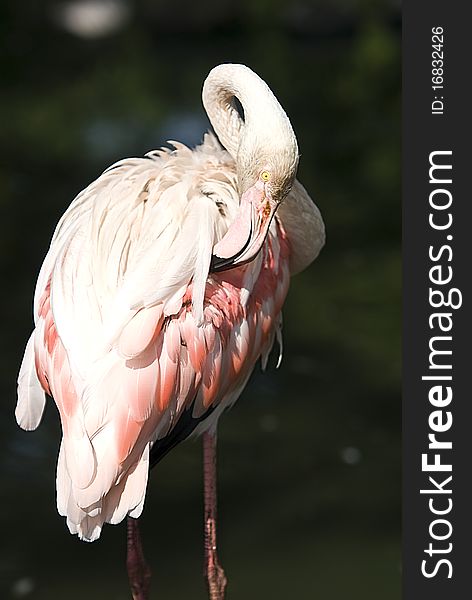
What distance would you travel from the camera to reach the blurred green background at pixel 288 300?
4242 mm

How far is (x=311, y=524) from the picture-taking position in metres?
4.43

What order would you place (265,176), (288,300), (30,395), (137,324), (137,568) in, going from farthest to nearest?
1. (288,300)
2. (137,568)
3. (30,395)
4. (265,176)
5. (137,324)

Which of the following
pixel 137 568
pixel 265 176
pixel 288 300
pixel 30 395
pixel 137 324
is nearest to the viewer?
pixel 137 324

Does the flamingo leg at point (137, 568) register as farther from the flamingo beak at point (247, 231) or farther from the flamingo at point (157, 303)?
the flamingo beak at point (247, 231)

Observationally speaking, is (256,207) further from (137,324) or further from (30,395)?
(30,395)

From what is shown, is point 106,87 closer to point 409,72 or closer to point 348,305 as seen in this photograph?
point 348,305

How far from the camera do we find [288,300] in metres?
6.07

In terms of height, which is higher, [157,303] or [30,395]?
[157,303]

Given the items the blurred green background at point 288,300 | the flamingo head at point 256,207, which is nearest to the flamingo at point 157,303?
the flamingo head at point 256,207

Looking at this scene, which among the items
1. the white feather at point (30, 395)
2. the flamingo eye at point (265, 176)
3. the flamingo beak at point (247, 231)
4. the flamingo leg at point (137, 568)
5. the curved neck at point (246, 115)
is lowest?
the flamingo leg at point (137, 568)

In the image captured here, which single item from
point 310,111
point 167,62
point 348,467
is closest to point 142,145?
point 310,111

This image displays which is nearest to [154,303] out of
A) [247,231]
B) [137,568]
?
[247,231]

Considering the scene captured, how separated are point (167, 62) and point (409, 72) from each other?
6637 millimetres

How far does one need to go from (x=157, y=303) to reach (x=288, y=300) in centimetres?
348
